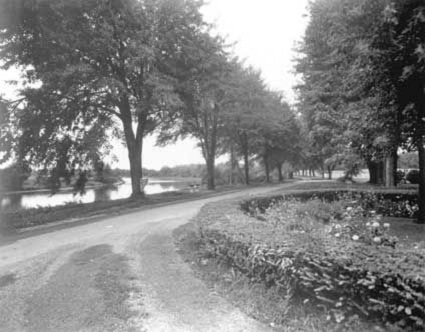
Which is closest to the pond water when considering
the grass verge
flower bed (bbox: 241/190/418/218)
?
flower bed (bbox: 241/190/418/218)

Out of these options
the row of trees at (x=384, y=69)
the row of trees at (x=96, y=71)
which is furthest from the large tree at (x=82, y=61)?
the row of trees at (x=384, y=69)

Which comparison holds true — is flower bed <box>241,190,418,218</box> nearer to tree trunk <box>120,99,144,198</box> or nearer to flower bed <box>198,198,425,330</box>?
flower bed <box>198,198,425,330</box>

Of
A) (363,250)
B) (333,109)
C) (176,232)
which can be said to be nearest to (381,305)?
(363,250)

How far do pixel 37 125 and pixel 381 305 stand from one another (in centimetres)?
1314

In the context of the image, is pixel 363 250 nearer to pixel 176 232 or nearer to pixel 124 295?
pixel 124 295

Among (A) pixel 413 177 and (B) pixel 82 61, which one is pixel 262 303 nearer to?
(B) pixel 82 61

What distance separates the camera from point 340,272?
9.63ft

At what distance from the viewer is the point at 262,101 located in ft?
92.4

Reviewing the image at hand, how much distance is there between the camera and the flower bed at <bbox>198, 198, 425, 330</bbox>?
8.48 ft

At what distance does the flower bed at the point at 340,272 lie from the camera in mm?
2584

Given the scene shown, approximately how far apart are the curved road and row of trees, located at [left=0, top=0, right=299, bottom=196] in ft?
22.6

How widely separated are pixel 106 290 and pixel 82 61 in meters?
11.2

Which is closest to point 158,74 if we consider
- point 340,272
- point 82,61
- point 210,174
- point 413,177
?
point 82,61

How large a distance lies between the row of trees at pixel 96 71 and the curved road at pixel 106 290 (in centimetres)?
688
